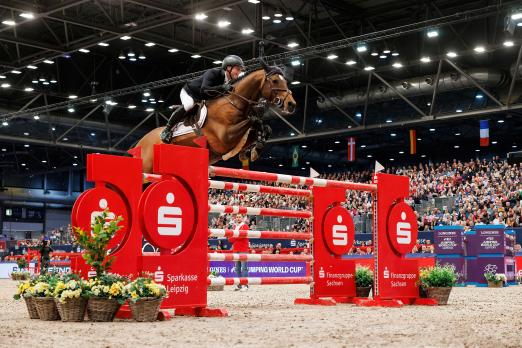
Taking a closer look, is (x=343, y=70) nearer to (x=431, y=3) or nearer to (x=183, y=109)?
(x=431, y=3)

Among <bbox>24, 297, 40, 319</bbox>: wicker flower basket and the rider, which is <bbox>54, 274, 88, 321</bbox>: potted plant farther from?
the rider

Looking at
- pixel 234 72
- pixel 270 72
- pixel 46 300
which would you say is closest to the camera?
pixel 46 300

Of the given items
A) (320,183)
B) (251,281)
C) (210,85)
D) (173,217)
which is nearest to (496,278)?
(320,183)

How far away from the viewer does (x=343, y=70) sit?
26453 millimetres

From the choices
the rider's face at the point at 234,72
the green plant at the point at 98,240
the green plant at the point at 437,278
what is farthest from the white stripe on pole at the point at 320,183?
the green plant at the point at 98,240

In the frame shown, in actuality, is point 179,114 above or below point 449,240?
above

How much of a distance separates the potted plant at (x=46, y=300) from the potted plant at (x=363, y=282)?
181 inches

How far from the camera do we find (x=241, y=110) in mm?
8648

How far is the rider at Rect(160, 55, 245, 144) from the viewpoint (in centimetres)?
874

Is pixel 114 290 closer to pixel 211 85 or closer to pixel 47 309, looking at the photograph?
pixel 47 309

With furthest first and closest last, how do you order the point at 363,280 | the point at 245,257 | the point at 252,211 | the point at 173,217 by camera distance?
the point at 363,280 → the point at 252,211 → the point at 245,257 → the point at 173,217

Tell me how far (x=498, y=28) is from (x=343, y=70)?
21.0ft

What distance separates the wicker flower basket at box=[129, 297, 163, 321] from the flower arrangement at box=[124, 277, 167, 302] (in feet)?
0.14

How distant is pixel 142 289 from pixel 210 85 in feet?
10.6
